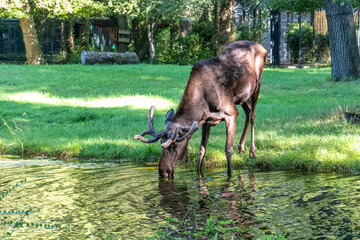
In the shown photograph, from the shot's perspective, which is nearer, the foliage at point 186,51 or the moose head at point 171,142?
the moose head at point 171,142

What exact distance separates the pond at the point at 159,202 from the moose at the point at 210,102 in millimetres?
493

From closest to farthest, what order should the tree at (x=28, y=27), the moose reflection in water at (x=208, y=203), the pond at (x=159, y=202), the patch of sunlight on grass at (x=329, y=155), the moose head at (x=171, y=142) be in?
the pond at (x=159, y=202)
the moose reflection in water at (x=208, y=203)
the moose head at (x=171, y=142)
the patch of sunlight on grass at (x=329, y=155)
the tree at (x=28, y=27)

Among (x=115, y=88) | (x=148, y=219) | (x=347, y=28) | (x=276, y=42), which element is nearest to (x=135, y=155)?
(x=148, y=219)

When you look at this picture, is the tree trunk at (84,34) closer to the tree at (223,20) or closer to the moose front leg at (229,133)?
the tree at (223,20)

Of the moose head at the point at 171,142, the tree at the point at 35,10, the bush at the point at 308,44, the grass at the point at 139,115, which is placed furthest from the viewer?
the bush at the point at 308,44

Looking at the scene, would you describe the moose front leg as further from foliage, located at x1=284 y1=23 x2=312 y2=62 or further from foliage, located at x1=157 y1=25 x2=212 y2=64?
foliage, located at x1=284 y1=23 x2=312 y2=62

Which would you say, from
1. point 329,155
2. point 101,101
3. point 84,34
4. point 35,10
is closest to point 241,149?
point 329,155

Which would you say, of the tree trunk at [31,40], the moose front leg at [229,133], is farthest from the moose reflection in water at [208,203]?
the tree trunk at [31,40]

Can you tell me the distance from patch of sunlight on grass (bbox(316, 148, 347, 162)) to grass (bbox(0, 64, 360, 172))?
0.05 ft

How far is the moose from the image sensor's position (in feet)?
26.2

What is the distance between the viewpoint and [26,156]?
10992mm

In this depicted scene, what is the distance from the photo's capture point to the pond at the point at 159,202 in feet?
18.3

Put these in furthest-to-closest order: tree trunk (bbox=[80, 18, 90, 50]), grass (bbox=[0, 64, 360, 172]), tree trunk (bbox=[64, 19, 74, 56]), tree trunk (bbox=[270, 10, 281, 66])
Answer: tree trunk (bbox=[80, 18, 90, 50]), tree trunk (bbox=[64, 19, 74, 56]), tree trunk (bbox=[270, 10, 281, 66]), grass (bbox=[0, 64, 360, 172])

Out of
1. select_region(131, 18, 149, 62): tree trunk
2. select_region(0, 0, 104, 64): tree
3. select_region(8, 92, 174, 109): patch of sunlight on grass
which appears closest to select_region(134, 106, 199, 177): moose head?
select_region(8, 92, 174, 109): patch of sunlight on grass
